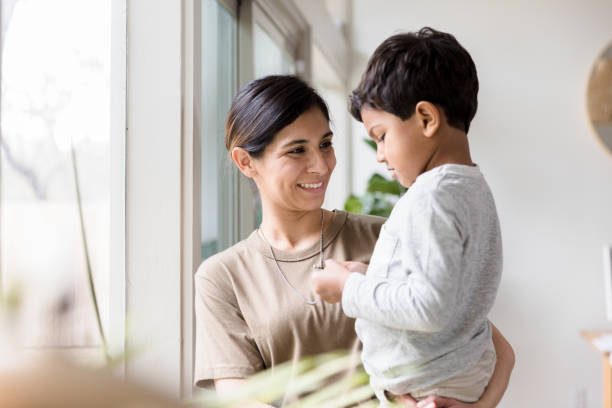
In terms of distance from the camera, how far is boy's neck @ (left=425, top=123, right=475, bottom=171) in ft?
2.75

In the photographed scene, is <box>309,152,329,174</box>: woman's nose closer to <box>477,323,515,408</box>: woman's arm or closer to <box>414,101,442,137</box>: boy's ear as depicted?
<box>414,101,442,137</box>: boy's ear

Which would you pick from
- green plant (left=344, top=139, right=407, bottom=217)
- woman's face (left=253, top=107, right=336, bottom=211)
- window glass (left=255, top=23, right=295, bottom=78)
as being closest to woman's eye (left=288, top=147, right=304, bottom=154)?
woman's face (left=253, top=107, right=336, bottom=211)

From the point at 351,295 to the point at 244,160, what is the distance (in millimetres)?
465

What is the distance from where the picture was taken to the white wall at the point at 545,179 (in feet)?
11.1

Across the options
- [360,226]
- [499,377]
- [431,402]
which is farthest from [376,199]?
[431,402]

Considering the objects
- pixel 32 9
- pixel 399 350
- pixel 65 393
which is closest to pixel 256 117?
pixel 32 9

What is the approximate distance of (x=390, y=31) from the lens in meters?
3.61

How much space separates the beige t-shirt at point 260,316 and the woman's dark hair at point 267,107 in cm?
22

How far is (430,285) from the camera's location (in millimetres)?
695

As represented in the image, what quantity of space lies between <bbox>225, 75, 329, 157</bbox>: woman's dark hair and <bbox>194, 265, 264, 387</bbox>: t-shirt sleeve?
0.27 metres

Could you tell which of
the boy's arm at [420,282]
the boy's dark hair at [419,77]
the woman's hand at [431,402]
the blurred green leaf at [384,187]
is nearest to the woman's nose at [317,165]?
the boy's dark hair at [419,77]

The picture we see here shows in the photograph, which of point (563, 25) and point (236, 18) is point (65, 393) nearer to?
point (236, 18)

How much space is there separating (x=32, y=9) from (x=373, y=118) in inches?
21.2

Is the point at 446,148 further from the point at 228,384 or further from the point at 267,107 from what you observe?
the point at 228,384
